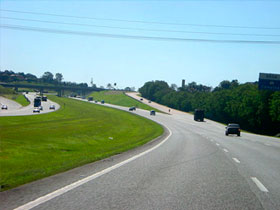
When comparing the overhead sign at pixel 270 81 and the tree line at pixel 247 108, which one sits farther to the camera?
the tree line at pixel 247 108

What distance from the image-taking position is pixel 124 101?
597 feet

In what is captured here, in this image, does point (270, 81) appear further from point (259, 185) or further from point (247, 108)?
point (247, 108)

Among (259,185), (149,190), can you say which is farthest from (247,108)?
(149,190)

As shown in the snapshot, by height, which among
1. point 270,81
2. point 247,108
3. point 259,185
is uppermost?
point 270,81

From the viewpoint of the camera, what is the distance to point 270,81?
152 ft

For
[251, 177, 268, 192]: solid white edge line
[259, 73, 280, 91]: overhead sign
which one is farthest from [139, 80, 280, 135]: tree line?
[251, 177, 268, 192]: solid white edge line

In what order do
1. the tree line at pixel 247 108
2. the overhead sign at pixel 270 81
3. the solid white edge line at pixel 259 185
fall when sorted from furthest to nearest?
1. the tree line at pixel 247 108
2. the overhead sign at pixel 270 81
3. the solid white edge line at pixel 259 185

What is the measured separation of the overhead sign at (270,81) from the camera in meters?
46.0

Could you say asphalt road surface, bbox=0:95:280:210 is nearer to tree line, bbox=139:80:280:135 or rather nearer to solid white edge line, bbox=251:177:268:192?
solid white edge line, bbox=251:177:268:192

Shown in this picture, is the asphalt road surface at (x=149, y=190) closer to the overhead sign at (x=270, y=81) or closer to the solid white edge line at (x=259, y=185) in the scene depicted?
the solid white edge line at (x=259, y=185)

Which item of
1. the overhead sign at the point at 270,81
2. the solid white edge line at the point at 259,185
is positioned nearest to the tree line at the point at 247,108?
the overhead sign at the point at 270,81

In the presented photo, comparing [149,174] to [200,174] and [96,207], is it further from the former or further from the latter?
[96,207]

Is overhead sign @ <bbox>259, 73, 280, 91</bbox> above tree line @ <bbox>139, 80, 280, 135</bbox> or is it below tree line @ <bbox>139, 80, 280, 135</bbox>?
above

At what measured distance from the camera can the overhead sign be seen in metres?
46.0
